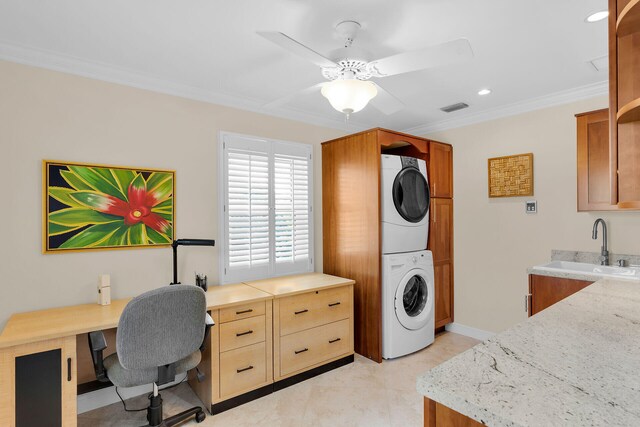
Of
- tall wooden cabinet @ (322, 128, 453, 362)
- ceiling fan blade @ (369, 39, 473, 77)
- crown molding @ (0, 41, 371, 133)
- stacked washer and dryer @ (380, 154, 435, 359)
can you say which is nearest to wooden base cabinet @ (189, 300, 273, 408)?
tall wooden cabinet @ (322, 128, 453, 362)

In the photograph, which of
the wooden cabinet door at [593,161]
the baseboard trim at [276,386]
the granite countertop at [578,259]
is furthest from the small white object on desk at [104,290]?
the wooden cabinet door at [593,161]

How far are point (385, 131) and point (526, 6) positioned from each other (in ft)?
4.79

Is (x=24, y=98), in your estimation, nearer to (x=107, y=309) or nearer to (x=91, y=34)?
(x=91, y=34)

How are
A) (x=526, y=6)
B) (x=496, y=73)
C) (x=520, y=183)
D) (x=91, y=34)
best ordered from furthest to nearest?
(x=520, y=183)
(x=496, y=73)
(x=91, y=34)
(x=526, y=6)

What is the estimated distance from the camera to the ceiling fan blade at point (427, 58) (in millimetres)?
1521

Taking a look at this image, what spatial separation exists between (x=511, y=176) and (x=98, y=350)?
3.66 metres

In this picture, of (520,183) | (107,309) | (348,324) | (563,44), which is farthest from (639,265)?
(107,309)

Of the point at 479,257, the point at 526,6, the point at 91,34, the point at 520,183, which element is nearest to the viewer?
the point at 526,6

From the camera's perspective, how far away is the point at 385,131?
3.09 metres

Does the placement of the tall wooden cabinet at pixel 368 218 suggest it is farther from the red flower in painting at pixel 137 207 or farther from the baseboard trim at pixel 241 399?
the red flower in painting at pixel 137 207

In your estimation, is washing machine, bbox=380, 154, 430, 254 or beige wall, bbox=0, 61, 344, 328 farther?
washing machine, bbox=380, 154, 430, 254

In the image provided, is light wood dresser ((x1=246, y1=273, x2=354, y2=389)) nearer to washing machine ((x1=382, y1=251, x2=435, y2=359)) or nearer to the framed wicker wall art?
washing machine ((x1=382, y1=251, x2=435, y2=359))

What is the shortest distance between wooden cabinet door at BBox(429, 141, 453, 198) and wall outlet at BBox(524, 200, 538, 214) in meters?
0.79

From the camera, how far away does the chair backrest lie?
174 centimetres
